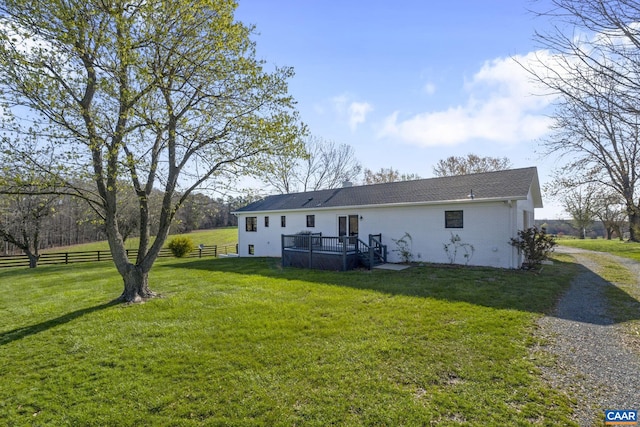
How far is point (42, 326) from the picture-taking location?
232 inches

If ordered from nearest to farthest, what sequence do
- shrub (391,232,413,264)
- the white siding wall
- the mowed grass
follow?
the mowed grass < the white siding wall < shrub (391,232,413,264)

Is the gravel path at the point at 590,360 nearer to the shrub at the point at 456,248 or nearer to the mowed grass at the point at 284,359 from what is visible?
the mowed grass at the point at 284,359

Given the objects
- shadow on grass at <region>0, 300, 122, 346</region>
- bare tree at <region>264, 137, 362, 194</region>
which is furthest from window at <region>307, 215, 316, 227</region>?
bare tree at <region>264, 137, 362, 194</region>

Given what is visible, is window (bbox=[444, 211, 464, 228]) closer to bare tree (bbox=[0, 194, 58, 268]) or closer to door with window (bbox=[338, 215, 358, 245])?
door with window (bbox=[338, 215, 358, 245])

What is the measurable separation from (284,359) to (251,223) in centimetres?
1624

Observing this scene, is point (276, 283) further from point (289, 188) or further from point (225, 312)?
point (289, 188)

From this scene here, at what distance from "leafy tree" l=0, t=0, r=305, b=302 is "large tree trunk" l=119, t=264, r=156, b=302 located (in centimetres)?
3

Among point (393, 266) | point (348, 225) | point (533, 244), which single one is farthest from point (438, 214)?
point (348, 225)

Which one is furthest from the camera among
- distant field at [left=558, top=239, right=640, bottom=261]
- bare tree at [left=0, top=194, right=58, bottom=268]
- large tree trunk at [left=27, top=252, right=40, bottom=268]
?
large tree trunk at [left=27, top=252, right=40, bottom=268]

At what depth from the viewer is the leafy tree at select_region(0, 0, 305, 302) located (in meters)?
5.75

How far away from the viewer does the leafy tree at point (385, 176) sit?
34812mm

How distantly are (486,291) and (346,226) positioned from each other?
797 centimetres

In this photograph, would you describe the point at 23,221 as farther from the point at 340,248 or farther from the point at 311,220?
the point at 340,248

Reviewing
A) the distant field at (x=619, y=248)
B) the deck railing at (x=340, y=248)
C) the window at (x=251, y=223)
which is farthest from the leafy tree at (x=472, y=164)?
the deck railing at (x=340, y=248)
